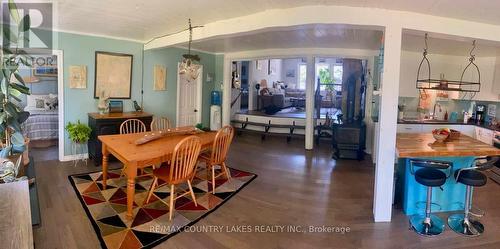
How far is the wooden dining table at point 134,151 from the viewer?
276 centimetres

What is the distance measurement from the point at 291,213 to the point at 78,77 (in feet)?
13.5

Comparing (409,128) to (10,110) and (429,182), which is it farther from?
(10,110)

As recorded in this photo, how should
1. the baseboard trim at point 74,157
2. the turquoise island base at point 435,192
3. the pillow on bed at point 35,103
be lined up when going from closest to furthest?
the turquoise island base at point 435,192 < the baseboard trim at point 74,157 < the pillow on bed at point 35,103

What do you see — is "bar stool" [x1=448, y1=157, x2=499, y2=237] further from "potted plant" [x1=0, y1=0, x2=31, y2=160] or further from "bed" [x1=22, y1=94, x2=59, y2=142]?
"bed" [x1=22, y1=94, x2=59, y2=142]

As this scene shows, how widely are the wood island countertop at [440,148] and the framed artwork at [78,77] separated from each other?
4863 millimetres

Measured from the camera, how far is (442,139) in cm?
336

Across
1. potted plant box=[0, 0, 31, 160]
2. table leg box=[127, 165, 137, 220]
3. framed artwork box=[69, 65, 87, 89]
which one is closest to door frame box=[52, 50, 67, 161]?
framed artwork box=[69, 65, 87, 89]

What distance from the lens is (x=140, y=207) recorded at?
3207mm

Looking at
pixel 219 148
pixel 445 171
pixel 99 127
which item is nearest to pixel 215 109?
pixel 99 127

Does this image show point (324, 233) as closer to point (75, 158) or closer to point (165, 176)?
point (165, 176)

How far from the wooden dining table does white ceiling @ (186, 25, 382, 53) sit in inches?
61.2

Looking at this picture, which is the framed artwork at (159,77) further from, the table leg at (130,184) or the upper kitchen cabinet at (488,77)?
the upper kitchen cabinet at (488,77)
